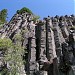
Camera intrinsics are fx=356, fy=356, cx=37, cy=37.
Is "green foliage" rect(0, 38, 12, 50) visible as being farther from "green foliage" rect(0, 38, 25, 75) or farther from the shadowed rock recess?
the shadowed rock recess

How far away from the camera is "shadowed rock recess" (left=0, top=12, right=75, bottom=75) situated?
1856 inches

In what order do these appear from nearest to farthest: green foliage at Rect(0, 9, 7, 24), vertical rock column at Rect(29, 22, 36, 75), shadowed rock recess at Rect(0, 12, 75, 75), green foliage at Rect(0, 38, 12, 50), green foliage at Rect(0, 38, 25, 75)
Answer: shadowed rock recess at Rect(0, 12, 75, 75) < green foliage at Rect(0, 38, 25, 75) < green foliage at Rect(0, 38, 12, 50) < vertical rock column at Rect(29, 22, 36, 75) < green foliage at Rect(0, 9, 7, 24)

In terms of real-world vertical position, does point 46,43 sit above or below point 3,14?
below

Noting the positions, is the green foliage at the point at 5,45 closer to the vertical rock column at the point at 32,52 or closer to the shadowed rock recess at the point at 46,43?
the shadowed rock recess at the point at 46,43

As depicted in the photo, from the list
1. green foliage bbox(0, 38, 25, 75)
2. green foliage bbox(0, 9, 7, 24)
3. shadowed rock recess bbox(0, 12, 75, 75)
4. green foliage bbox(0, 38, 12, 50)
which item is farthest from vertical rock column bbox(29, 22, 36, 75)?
green foliage bbox(0, 9, 7, 24)

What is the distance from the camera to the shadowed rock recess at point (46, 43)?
47.1 metres

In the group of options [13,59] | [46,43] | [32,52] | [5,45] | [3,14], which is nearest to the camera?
[13,59]

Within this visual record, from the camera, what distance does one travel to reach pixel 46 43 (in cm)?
6359

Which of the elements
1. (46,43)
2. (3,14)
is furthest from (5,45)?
(3,14)

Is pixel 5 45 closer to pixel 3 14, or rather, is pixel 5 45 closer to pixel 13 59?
pixel 13 59

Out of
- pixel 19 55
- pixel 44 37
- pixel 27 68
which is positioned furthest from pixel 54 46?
pixel 19 55

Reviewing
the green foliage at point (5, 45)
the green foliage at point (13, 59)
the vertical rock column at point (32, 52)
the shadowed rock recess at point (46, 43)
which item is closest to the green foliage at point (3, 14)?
the shadowed rock recess at point (46, 43)

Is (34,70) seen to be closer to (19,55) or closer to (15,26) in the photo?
(19,55)

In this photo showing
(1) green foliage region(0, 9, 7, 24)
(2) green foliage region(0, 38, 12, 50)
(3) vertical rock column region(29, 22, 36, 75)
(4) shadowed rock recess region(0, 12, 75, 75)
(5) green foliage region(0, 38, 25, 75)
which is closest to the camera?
(4) shadowed rock recess region(0, 12, 75, 75)
